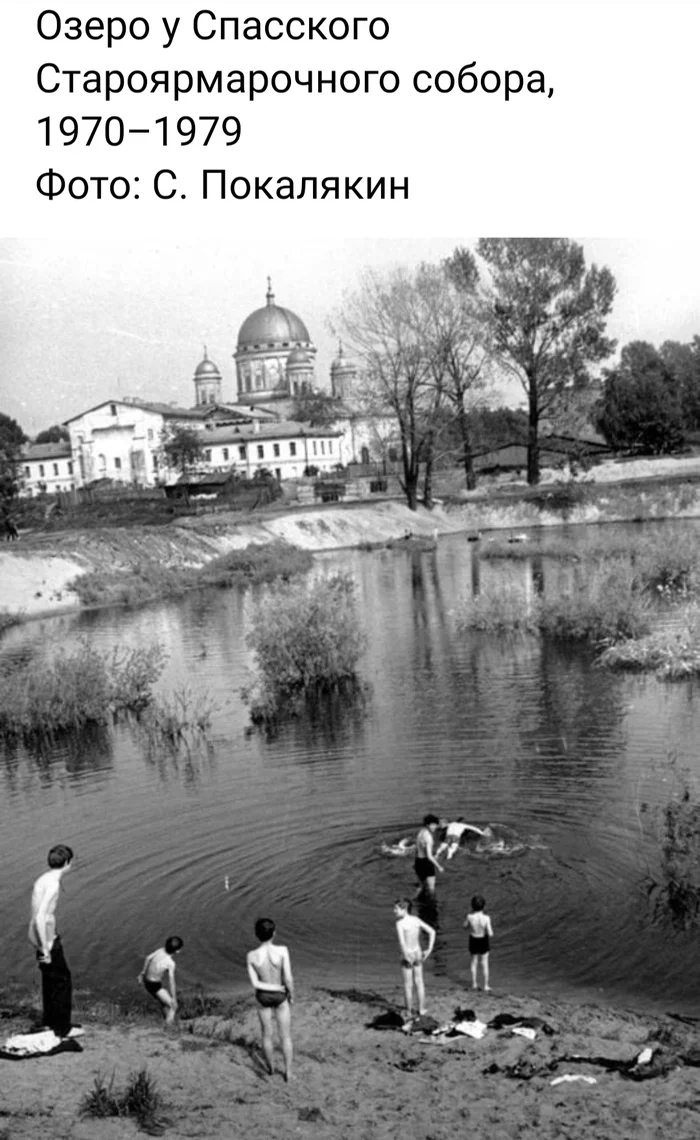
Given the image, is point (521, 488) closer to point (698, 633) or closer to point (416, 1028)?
point (698, 633)

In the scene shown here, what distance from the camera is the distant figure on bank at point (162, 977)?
12898 mm

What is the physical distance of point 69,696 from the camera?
1086 inches

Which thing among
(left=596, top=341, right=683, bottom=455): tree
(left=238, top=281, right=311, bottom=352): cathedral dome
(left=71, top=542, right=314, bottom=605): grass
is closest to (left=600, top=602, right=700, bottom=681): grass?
(left=71, top=542, right=314, bottom=605): grass

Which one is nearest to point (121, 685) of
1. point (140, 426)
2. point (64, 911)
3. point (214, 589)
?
point (64, 911)

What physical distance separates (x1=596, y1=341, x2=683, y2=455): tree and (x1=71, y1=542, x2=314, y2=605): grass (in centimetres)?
5317

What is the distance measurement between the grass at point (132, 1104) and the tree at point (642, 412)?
103 meters

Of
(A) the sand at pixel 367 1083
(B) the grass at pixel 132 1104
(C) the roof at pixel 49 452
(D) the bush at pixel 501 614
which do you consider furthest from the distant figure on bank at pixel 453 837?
(C) the roof at pixel 49 452

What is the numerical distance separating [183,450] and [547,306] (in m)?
49.3

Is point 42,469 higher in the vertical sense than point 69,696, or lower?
higher

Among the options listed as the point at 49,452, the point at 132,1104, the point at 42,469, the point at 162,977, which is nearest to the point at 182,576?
the point at 162,977

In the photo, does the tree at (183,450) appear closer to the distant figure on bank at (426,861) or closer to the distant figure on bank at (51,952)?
the distant figure on bank at (426,861)

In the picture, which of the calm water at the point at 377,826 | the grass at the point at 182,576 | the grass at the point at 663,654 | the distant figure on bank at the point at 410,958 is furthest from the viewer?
the grass at the point at 182,576

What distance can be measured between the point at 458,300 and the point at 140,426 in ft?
186

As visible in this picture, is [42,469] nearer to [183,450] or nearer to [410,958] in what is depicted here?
[183,450]
